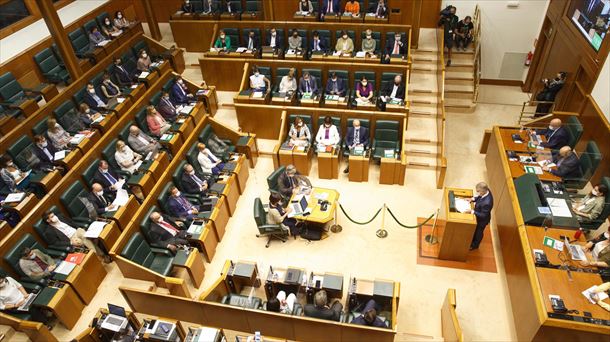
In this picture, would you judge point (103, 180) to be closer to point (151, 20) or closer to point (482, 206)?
point (482, 206)

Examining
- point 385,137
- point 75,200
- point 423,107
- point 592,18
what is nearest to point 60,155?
point 75,200

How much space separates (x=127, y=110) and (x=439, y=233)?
7480 millimetres

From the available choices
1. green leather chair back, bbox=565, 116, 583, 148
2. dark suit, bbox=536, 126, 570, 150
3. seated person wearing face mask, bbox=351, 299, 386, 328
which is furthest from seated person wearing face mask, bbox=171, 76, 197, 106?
green leather chair back, bbox=565, 116, 583, 148

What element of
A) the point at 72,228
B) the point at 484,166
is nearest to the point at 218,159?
the point at 72,228

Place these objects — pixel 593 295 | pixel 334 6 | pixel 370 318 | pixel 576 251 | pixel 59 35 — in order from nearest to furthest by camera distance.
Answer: pixel 370 318
pixel 593 295
pixel 576 251
pixel 59 35
pixel 334 6

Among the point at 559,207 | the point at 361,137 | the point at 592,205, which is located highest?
the point at 559,207

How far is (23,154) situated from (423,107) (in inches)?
350

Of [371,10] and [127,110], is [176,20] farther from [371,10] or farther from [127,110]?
[371,10]

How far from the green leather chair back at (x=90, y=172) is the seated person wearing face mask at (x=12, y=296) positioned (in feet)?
7.18

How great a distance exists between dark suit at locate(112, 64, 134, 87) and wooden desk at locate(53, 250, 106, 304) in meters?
5.62

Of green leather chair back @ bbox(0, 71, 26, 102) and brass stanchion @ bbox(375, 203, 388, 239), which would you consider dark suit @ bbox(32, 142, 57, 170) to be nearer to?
green leather chair back @ bbox(0, 71, 26, 102)

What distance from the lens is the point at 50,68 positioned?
11.1 m

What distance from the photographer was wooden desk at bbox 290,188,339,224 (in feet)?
23.6

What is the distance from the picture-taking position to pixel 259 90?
10227 millimetres
